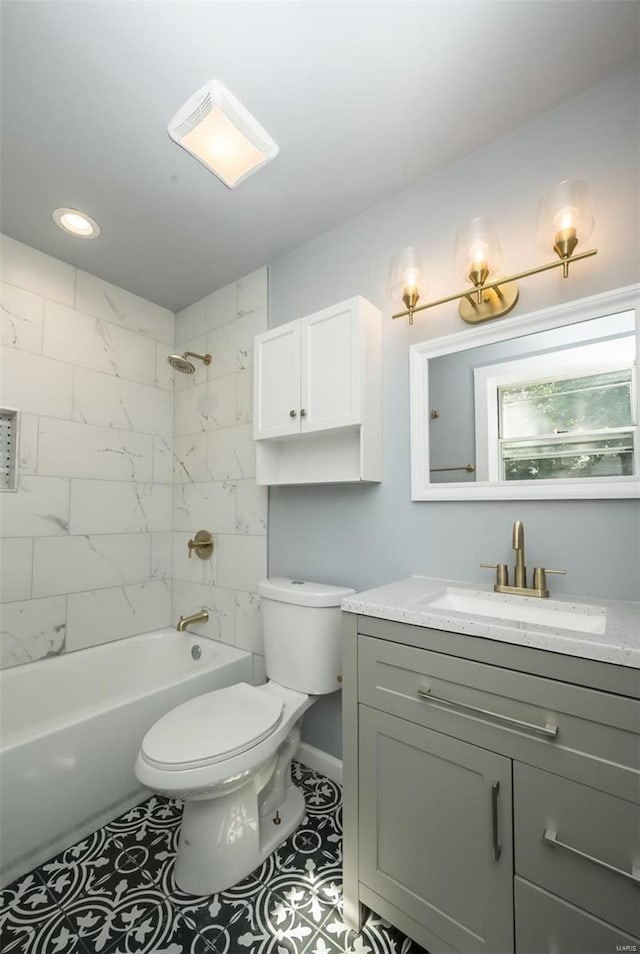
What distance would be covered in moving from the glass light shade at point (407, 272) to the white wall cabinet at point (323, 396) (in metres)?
0.15

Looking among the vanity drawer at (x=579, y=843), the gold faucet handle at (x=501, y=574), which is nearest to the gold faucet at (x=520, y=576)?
the gold faucet handle at (x=501, y=574)

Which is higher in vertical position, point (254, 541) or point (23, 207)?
point (23, 207)

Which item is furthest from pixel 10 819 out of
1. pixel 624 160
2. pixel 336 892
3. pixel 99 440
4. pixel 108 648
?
pixel 624 160

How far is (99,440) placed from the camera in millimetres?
2258

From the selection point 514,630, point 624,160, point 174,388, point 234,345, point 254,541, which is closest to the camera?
point 514,630

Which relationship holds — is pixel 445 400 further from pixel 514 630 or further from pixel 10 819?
pixel 10 819

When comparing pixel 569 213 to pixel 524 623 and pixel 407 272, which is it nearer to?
pixel 407 272

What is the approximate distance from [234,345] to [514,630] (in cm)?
199

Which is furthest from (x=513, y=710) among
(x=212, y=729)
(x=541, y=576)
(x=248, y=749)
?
(x=212, y=729)

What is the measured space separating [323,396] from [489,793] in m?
1.32

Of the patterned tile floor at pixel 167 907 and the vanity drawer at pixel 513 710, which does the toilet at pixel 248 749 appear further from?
the vanity drawer at pixel 513 710

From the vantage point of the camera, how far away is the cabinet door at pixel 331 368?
5.16 ft

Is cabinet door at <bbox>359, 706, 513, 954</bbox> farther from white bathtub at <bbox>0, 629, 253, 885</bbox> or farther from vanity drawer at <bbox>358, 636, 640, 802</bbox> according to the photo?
white bathtub at <bbox>0, 629, 253, 885</bbox>

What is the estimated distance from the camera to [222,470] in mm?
2316
